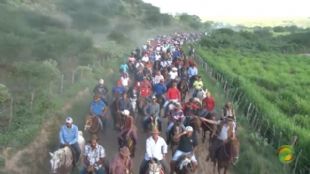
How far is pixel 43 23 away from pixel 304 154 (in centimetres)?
3737

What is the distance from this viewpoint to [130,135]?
49.0ft

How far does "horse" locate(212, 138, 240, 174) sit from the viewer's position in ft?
46.6

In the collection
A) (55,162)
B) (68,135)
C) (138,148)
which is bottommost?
(138,148)

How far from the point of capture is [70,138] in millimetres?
14039

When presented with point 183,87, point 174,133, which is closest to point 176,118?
point 174,133

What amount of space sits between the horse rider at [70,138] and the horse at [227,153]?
4.02 metres

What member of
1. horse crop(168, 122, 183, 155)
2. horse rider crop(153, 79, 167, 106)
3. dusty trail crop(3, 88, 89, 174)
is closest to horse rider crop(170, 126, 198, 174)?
horse crop(168, 122, 183, 155)

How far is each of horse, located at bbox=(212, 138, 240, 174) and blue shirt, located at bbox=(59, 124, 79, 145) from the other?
13.4 ft

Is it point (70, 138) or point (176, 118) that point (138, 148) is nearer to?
point (176, 118)

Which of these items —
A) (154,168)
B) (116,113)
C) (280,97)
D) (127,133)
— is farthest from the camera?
(280,97)

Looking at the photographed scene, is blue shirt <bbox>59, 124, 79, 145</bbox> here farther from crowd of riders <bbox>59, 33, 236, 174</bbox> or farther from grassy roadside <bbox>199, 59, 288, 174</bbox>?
grassy roadside <bbox>199, 59, 288, 174</bbox>

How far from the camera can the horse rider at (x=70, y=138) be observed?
549 inches

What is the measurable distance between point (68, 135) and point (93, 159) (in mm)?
1809

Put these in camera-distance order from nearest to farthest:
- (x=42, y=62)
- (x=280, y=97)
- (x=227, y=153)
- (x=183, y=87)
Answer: (x=227, y=153) < (x=183, y=87) < (x=280, y=97) < (x=42, y=62)
